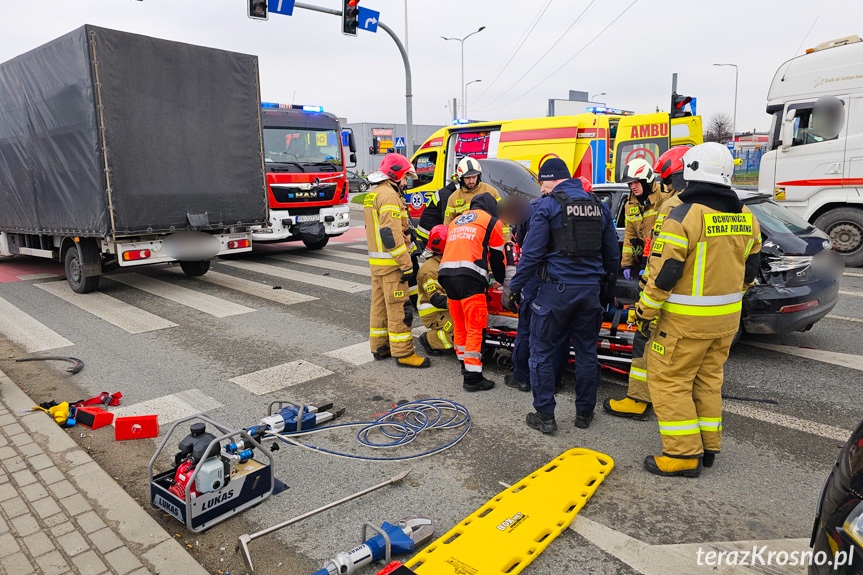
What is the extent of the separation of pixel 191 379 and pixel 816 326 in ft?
23.0

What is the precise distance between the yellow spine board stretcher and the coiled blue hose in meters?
0.83

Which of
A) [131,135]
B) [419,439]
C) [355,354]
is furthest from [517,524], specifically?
[131,135]

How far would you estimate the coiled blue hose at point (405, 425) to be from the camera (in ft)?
13.3

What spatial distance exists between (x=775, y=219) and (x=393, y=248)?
403 cm

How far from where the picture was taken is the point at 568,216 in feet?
13.2

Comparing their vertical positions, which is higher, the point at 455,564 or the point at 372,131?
the point at 372,131

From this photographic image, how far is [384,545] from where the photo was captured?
9.11 ft

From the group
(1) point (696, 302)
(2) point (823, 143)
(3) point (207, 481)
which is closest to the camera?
(3) point (207, 481)

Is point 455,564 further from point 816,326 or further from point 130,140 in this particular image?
point 130,140

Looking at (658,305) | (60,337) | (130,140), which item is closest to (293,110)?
(130,140)

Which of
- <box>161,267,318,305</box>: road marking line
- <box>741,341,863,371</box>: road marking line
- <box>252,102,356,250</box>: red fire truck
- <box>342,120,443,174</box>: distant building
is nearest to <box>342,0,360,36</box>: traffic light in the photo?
<box>252,102,356,250</box>: red fire truck

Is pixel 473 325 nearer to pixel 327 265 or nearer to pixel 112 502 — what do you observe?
pixel 112 502

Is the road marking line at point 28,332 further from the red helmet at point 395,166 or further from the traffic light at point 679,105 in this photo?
the traffic light at point 679,105

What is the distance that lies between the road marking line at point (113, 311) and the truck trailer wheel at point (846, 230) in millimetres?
10806
